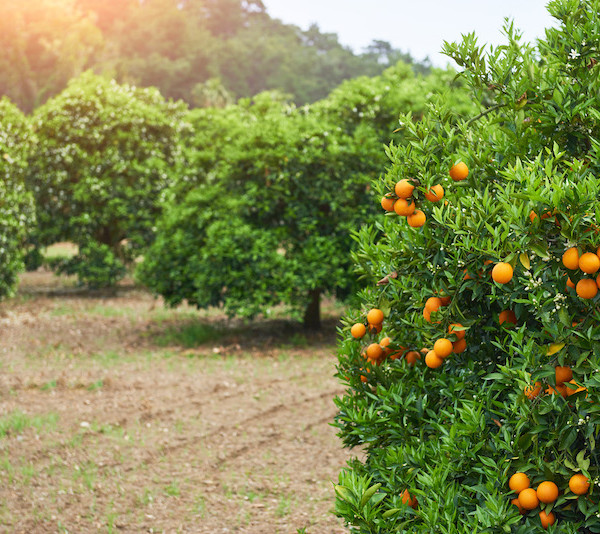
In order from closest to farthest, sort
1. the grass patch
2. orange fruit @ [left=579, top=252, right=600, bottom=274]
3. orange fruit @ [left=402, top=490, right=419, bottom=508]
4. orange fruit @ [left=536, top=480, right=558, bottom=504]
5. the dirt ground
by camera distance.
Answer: orange fruit @ [left=579, top=252, right=600, bottom=274]
orange fruit @ [left=536, top=480, right=558, bottom=504]
orange fruit @ [left=402, top=490, right=419, bottom=508]
the dirt ground
the grass patch

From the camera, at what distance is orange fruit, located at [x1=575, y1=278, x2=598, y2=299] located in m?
1.84

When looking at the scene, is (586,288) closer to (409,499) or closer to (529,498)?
(529,498)

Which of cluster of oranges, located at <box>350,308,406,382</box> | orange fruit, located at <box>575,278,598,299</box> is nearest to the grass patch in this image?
cluster of oranges, located at <box>350,308,406,382</box>

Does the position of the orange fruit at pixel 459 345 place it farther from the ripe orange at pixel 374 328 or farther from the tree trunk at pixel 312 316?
the tree trunk at pixel 312 316

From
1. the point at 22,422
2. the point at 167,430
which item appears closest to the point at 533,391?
the point at 167,430

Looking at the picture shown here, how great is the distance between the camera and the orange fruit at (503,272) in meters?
1.92

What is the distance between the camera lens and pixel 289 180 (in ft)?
29.5

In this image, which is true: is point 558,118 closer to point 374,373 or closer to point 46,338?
point 374,373

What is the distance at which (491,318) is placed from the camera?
2.32 metres

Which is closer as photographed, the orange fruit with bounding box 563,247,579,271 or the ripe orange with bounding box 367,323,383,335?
the orange fruit with bounding box 563,247,579,271

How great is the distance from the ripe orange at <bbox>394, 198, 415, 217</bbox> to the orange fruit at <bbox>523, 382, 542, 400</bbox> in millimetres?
748

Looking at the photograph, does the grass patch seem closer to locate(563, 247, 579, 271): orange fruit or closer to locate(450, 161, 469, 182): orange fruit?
locate(450, 161, 469, 182): orange fruit

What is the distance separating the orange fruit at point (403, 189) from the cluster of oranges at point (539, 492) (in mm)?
1020

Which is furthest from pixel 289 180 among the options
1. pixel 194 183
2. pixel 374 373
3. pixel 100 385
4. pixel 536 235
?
pixel 536 235
